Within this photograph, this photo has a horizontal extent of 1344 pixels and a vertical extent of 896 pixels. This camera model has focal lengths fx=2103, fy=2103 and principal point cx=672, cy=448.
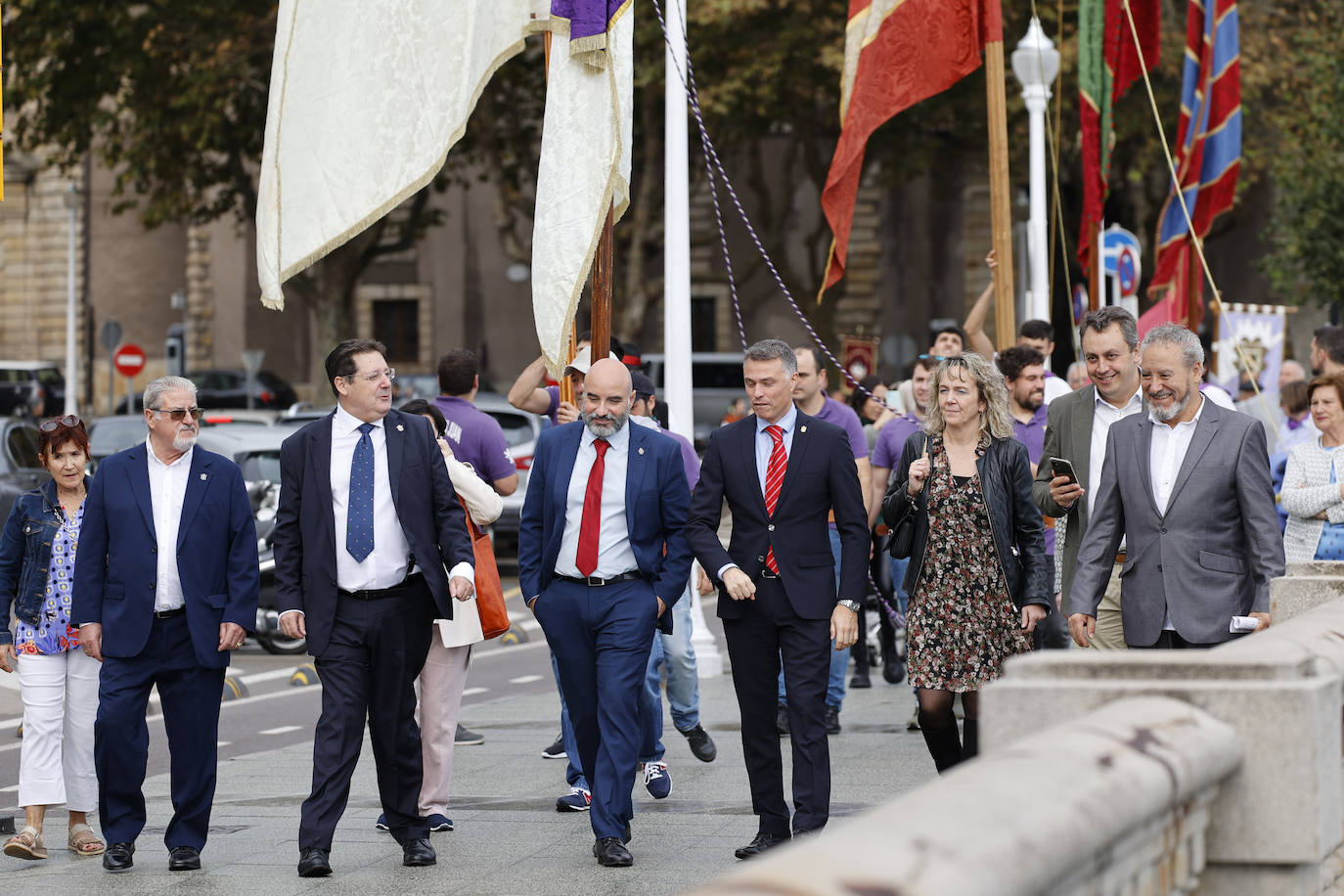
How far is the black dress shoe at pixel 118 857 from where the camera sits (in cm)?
782

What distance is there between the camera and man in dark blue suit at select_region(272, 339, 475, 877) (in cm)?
783

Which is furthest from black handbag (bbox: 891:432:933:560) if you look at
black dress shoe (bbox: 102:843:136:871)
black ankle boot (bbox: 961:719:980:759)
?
black dress shoe (bbox: 102:843:136:871)

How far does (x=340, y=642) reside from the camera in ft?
25.8

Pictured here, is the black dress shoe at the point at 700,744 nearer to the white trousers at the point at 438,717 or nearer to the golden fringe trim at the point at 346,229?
the white trousers at the point at 438,717

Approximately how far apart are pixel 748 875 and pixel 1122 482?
204 inches

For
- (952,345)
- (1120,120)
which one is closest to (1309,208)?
(1120,120)

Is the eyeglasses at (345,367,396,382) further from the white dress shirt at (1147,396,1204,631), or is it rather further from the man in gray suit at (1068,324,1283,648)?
the white dress shirt at (1147,396,1204,631)

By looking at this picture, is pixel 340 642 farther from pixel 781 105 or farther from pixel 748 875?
pixel 781 105

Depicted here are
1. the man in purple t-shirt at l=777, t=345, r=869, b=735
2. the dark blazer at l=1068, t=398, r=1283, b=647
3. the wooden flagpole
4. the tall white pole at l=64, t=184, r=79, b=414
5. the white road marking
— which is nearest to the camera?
the dark blazer at l=1068, t=398, r=1283, b=647

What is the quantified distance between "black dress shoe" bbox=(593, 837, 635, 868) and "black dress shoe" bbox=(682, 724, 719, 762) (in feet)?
8.57

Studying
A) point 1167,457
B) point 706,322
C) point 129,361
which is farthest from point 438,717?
point 706,322

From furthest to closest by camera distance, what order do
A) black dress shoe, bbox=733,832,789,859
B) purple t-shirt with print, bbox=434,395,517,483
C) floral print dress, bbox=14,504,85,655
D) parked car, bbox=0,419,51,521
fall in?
parked car, bbox=0,419,51,521, purple t-shirt with print, bbox=434,395,517,483, floral print dress, bbox=14,504,85,655, black dress shoe, bbox=733,832,789,859

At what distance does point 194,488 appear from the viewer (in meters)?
8.12

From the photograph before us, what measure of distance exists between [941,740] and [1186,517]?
1370 mm
